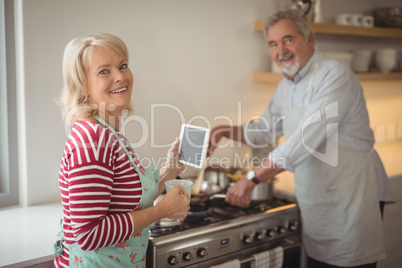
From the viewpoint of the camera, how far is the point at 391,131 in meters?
3.52

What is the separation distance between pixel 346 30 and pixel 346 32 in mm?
16

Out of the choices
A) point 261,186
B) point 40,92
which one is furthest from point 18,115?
point 261,186

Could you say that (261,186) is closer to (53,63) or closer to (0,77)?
(53,63)

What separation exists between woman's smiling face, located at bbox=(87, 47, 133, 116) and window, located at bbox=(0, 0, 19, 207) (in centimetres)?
73

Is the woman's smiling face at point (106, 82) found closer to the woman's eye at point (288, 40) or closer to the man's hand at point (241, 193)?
the man's hand at point (241, 193)

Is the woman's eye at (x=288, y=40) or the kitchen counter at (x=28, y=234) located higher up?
the woman's eye at (x=288, y=40)

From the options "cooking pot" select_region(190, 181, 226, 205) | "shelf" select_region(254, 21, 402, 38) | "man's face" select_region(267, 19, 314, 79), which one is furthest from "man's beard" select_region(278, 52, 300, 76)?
"cooking pot" select_region(190, 181, 226, 205)

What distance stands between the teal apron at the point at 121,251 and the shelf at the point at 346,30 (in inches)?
55.8

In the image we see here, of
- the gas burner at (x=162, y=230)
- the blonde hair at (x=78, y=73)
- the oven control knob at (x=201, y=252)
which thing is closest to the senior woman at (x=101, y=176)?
the blonde hair at (x=78, y=73)

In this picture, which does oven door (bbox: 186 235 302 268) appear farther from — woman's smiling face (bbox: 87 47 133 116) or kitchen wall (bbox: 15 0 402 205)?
woman's smiling face (bbox: 87 47 133 116)

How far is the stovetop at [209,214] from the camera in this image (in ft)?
5.25

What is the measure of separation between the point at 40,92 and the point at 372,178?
5.11ft

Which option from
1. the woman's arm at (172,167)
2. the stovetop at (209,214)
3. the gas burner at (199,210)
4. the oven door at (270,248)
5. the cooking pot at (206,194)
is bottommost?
the oven door at (270,248)

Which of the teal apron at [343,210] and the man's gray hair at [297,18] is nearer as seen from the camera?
the teal apron at [343,210]
